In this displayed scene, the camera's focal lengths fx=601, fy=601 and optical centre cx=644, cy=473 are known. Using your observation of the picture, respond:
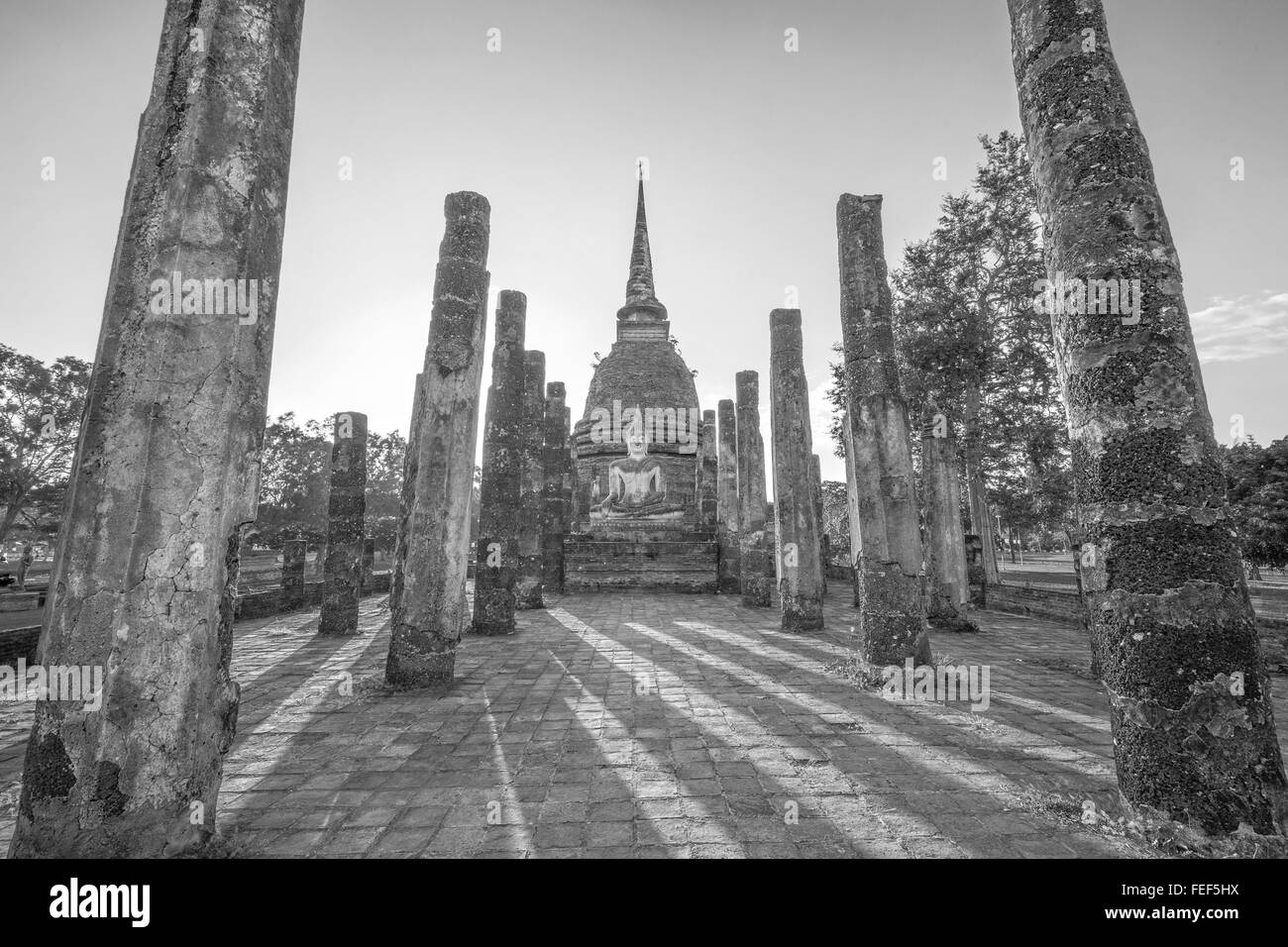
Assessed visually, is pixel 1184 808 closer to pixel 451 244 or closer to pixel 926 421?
pixel 451 244

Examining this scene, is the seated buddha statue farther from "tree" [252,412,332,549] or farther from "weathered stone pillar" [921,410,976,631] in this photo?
"tree" [252,412,332,549]

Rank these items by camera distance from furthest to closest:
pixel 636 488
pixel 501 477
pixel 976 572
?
pixel 636 488 < pixel 976 572 < pixel 501 477

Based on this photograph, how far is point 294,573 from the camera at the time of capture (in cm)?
1212

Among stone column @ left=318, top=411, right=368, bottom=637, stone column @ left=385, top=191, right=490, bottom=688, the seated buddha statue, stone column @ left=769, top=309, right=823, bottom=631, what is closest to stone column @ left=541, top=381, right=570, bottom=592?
the seated buddha statue

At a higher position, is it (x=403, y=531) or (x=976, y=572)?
(x=403, y=531)

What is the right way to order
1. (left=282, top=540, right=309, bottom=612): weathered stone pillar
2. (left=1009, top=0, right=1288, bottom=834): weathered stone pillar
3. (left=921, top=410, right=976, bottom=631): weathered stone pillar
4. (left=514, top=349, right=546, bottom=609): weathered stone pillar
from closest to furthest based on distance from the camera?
(left=1009, top=0, right=1288, bottom=834): weathered stone pillar → (left=921, top=410, right=976, bottom=631): weathered stone pillar → (left=514, top=349, right=546, bottom=609): weathered stone pillar → (left=282, top=540, right=309, bottom=612): weathered stone pillar

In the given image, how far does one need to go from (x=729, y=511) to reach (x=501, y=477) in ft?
23.1

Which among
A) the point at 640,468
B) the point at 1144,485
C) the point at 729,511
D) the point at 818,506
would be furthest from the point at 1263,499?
the point at 1144,485

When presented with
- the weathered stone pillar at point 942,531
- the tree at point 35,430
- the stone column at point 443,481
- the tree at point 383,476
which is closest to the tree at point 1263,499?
the weathered stone pillar at point 942,531

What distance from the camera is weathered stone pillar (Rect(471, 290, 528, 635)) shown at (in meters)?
9.12

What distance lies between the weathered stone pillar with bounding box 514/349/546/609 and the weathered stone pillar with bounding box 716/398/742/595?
5037 mm

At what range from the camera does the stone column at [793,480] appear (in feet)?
30.4

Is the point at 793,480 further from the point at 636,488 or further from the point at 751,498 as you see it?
the point at 636,488
